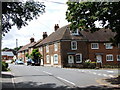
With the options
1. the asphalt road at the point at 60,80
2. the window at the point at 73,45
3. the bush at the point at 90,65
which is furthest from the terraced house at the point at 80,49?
the asphalt road at the point at 60,80

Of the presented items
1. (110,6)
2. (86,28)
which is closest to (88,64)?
(86,28)

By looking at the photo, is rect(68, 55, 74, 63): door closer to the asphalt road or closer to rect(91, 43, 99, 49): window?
rect(91, 43, 99, 49): window

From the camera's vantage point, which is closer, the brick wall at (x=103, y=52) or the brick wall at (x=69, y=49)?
the brick wall at (x=69, y=49)

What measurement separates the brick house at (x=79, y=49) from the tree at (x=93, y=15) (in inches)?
975

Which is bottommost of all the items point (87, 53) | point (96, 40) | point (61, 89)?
point (61, 89)

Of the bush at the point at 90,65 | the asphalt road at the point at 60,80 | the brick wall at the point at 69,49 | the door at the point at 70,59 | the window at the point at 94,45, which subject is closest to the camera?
the asphalt road at the point at 60,80

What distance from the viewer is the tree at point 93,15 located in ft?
50.0

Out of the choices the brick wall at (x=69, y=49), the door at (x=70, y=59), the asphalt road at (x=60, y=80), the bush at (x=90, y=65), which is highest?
the brick wall at (x=69, y=49)

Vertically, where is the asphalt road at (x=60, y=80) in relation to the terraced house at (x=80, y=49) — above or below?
below

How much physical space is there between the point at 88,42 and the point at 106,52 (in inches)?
183

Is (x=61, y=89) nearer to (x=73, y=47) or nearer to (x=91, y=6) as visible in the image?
(x=91, y=6)

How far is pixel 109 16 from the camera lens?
620 inches

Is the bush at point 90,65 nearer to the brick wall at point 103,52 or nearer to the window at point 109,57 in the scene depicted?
the brick wall at point 103,52

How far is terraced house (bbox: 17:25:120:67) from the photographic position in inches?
1709
